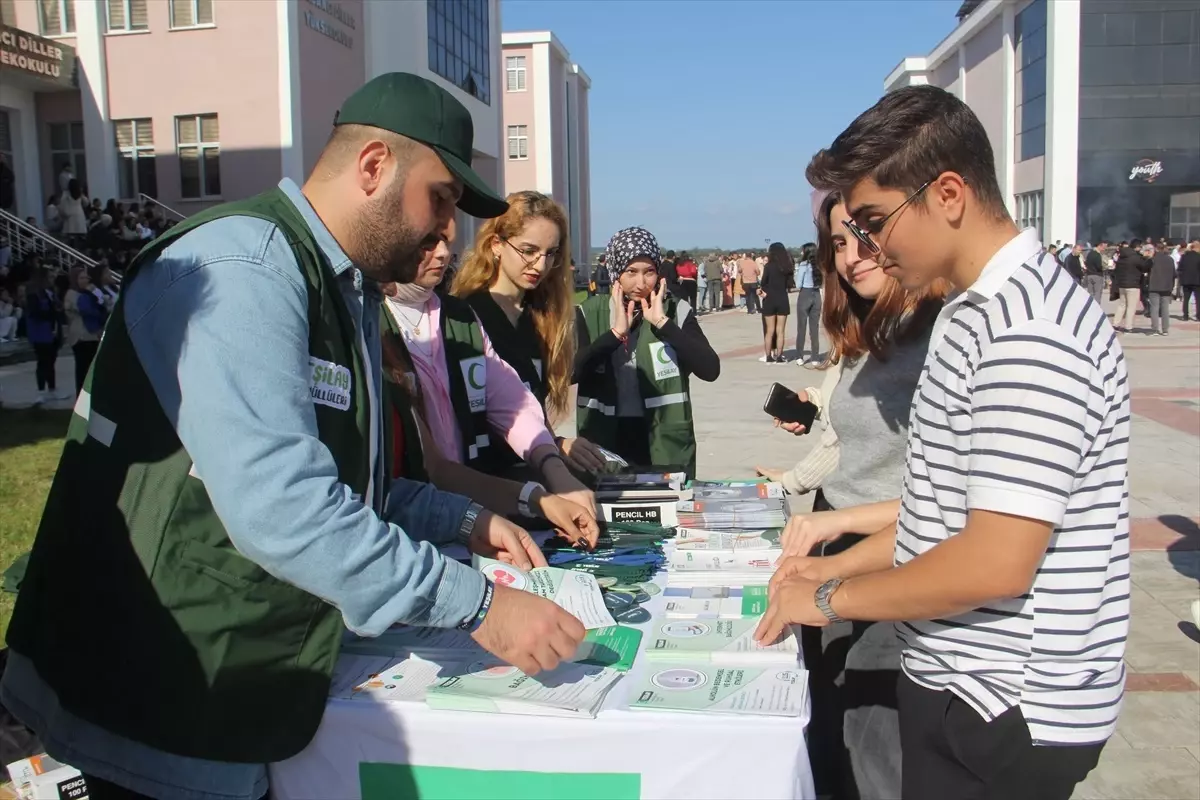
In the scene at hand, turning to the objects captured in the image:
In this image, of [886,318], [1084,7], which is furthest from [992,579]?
[1084,7]

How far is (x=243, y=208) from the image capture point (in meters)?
1.66

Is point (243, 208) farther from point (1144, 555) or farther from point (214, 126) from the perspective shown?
point (214, 126)

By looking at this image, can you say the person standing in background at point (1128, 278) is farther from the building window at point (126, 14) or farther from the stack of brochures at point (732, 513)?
the building window at point (126, 14)

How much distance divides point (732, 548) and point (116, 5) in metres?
30.5

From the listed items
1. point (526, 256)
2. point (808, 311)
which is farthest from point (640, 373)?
point (808, 311)

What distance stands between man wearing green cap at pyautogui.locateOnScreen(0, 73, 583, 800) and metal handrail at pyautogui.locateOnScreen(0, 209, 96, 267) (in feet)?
71.2

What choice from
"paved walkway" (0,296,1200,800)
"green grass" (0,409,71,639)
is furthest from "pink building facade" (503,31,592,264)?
"green grass" (0,409,71,639)

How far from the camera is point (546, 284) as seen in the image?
4031mm

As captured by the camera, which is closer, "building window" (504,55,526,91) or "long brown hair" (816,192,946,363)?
"long brown hair" (816,192,946,363)

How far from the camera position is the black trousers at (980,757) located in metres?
1.62

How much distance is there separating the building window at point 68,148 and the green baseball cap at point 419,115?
98.7ft

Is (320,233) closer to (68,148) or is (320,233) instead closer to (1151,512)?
(1151,512)

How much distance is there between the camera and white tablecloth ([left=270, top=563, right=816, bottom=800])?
1.66 metres

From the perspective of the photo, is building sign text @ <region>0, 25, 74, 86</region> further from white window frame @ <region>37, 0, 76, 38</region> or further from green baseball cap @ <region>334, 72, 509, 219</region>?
green baseball cap @ <region>334, 72, 509, 219</region>
